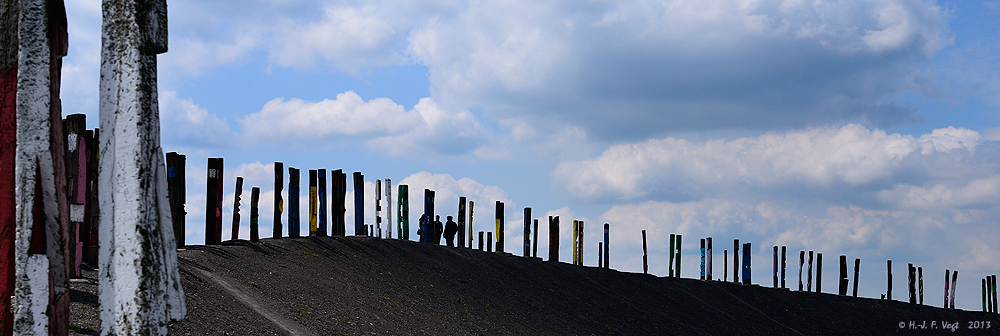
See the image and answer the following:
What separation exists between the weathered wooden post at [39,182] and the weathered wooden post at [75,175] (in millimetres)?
5986

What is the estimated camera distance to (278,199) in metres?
18.4

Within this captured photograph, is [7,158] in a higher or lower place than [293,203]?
higher

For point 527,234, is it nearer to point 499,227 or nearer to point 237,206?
point 499,227

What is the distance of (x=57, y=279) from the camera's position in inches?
238

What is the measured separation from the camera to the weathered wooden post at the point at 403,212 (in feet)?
75.5

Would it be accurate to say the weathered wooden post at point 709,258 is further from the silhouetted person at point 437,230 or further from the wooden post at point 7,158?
the wooden post at point 7,158

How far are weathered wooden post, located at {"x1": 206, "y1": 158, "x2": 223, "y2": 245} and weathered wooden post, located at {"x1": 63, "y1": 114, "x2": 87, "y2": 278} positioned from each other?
4360 millimetres

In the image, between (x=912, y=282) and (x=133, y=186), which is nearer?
(x=133, y=186)

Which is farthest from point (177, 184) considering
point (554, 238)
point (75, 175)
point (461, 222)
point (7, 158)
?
point (554, 238)

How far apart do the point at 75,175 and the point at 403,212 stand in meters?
12.1

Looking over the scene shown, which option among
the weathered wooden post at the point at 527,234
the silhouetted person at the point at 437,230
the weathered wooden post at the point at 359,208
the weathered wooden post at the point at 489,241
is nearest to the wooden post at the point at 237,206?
the weathered wooden post at the point at 359,208

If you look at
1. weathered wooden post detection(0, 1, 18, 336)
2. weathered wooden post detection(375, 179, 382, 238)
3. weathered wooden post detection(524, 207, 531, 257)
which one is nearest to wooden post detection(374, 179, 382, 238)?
weathered wooden post detection(375, 179, 382, 238)

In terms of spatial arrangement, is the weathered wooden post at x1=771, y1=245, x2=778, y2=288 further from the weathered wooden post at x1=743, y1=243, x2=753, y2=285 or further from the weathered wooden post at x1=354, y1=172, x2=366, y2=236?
the weathered wooden post at x1=354, y1=172, x2=366, y2=236

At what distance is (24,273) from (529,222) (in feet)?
79.9
